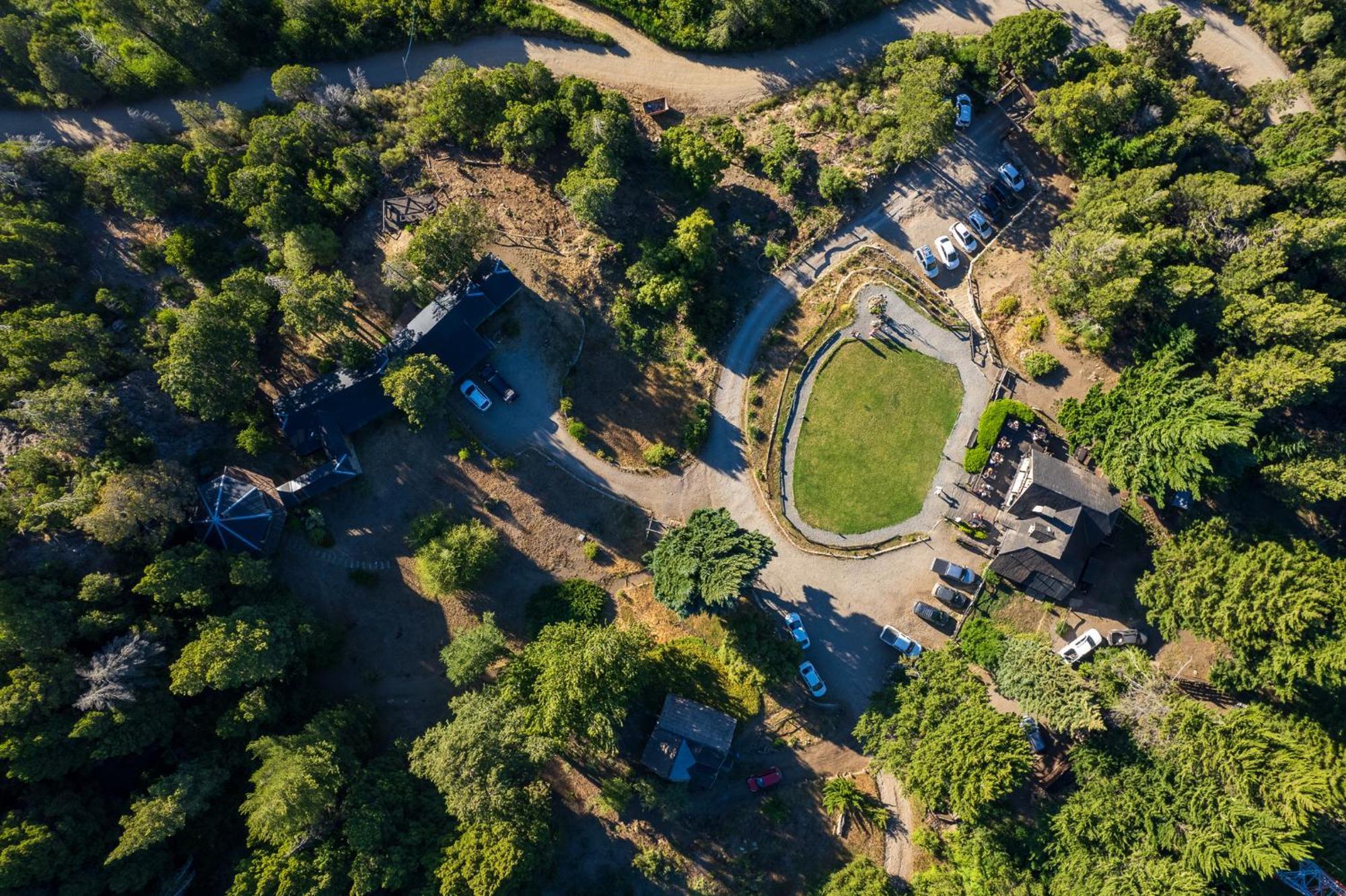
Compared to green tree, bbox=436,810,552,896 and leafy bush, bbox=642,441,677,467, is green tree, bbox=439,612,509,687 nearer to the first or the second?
green tree, bbox=436,810,552,896

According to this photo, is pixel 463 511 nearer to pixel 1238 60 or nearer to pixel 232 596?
pixel 232 596

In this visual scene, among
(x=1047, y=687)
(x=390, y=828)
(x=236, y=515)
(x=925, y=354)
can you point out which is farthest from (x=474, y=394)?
(x=1047, y=687)

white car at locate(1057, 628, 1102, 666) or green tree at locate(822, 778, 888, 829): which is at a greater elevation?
white car at locate(1057, 628, 1102, 666)

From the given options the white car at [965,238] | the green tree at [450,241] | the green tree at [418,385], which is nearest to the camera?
the green tree at [418,385]

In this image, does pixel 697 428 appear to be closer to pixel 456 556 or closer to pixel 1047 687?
pixel 456 556

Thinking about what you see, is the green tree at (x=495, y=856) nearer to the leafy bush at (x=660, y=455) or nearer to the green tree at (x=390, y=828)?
the green tree at (x=390, y=828)

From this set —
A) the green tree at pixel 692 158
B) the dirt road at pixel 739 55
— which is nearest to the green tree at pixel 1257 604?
the dirt road at pixel 739 55

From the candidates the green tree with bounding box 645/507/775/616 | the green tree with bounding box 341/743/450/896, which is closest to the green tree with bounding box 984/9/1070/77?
the green tree with bounding box 645/507/775/616
